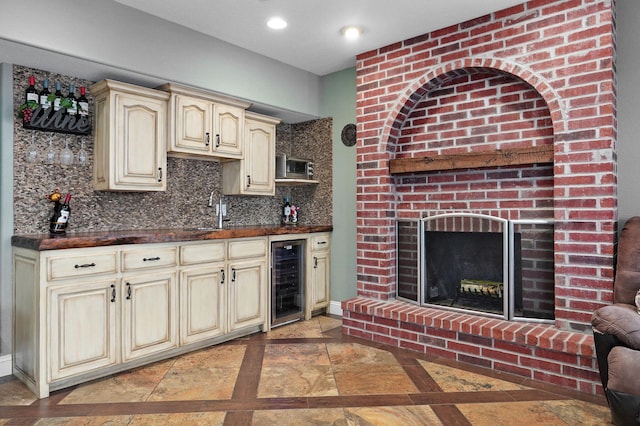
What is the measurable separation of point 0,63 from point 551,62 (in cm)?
372

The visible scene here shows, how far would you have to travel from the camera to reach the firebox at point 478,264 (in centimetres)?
294

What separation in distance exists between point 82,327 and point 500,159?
300 cm

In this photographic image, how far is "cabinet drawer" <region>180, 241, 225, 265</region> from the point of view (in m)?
3.11

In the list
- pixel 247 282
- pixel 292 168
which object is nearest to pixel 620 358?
pixel 247 282

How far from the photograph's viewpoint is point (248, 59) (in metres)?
3.76

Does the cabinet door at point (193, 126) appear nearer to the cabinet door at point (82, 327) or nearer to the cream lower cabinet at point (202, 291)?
the cream lower cabinet at point (202, 291)

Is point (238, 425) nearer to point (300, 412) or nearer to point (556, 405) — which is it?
point (300, 412)

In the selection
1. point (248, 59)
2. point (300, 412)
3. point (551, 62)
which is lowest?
point (300, 412)

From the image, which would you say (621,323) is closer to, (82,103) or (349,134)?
(349,134)

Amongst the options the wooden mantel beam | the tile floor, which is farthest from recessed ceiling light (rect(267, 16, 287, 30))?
the tile floor

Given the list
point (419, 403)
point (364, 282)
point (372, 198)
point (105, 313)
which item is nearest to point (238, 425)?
point (419, 403)

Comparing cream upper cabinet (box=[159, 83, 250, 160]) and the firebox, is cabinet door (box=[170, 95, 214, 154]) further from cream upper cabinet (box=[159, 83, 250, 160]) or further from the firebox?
the firebox

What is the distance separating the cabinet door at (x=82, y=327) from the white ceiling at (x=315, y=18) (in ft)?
6.46

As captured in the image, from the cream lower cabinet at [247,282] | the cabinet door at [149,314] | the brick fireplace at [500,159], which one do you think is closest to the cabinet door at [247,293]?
the cream lower cabinet at [247,282]
